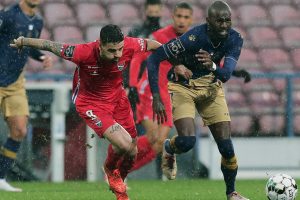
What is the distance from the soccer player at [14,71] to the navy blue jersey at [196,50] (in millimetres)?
2350

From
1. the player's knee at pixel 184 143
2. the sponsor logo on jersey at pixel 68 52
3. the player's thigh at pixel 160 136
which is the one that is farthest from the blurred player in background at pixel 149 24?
the sponsor logo on jersey at pixel 68 52

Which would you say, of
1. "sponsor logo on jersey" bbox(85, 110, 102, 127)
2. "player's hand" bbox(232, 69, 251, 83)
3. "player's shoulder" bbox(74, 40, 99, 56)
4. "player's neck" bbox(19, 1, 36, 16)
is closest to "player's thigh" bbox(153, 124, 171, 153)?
"player's hand" bbox(232, 69, 251, 83)

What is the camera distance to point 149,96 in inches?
436

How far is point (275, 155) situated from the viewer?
12.7m

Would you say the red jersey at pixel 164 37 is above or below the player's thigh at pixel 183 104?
above

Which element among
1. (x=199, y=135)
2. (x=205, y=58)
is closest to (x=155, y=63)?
(x=205, y=58)

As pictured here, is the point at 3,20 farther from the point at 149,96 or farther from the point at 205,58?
the point at 205,58

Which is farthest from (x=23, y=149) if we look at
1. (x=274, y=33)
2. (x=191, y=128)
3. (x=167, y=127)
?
(x=274, y=33)

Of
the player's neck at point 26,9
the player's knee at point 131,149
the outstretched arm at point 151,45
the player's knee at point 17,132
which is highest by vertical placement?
the player's neck at point 26,9

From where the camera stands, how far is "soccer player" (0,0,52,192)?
10430 mm

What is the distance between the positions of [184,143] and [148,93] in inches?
98.5

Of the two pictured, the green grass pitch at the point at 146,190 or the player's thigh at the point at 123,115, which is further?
the green grass pitch at the point at 146,190

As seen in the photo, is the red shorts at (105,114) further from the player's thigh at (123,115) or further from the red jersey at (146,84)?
the red jersey at (146,84)

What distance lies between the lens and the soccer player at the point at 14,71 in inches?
411
